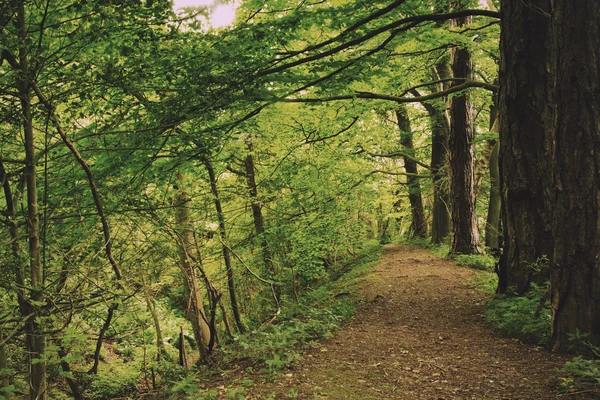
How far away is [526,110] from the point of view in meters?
5.50

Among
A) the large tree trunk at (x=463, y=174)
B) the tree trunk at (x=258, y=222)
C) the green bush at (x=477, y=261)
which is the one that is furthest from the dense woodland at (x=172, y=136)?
the green bush at (x=477, y=261)

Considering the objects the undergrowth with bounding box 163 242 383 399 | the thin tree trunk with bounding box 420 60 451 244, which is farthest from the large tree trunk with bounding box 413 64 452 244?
the undergrowth with bounding box 163 242 383 399

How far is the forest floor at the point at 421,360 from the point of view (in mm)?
3861

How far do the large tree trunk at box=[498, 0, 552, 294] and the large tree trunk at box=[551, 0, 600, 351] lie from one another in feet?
4.46

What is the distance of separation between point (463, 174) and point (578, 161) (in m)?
6.76

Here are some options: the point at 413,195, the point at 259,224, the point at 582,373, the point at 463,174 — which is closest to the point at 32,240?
the point at 582,373

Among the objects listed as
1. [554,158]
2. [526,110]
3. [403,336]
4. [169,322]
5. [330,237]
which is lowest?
[169,322]

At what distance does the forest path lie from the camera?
3.88 meters

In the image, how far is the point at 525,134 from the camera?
556 centimetres

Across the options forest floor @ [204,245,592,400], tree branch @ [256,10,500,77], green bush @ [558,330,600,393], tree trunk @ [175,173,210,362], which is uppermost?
tree branch @ [256,10,500,77]

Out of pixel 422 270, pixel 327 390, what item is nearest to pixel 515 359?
pixel 327 390

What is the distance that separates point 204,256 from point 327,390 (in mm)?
3916

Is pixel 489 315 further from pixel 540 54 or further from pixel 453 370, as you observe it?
pixel 540 54

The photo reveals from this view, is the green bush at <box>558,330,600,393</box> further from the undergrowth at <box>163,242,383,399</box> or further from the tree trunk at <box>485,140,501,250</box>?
the tree trunk at <box>485,140,501,250</box>
